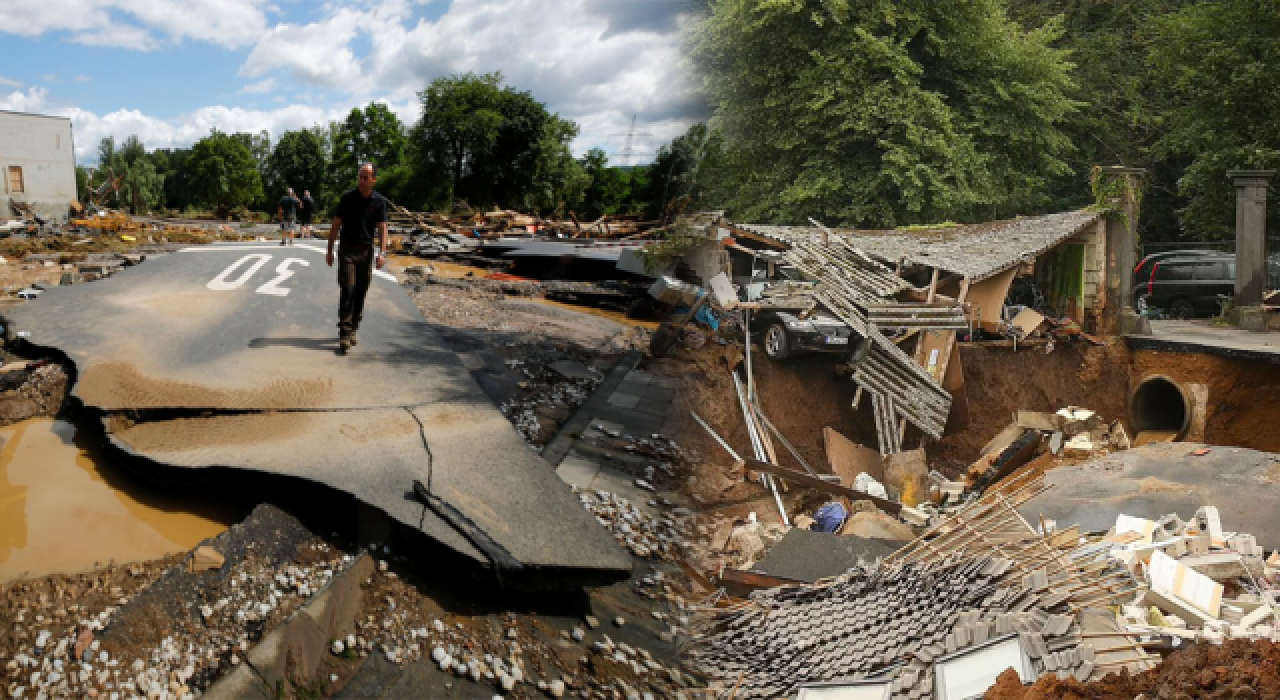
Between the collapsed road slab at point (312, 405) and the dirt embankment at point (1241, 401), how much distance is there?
13059 mm

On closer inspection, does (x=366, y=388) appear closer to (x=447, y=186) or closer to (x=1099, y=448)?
(x=447, y=186)

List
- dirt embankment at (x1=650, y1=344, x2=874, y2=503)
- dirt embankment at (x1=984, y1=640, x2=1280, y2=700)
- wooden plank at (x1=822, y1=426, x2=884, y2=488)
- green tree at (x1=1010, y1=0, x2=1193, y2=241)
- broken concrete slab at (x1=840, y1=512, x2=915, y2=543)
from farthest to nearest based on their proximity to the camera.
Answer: green tree at (x1=1010, y1=0, x2=1193, y2=241), wooden plank at (x1=822, y1=426, x2=884, y2=488), broken concrete slab at (x1=840, y1=512, x2=915, y2=543), dirt embankment at (x1=650, y1=344, x2=874, y2=503), dirt embankment at (x1=984, y1=640, x2=1280, y2=700)

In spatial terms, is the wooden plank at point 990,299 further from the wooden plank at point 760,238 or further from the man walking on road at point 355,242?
the man walking on road at point 355,242

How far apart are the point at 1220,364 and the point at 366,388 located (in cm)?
1412

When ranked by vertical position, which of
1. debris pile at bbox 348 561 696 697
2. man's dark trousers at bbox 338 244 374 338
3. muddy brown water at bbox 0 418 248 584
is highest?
man's dark trousers at bbox 338 244 374 338

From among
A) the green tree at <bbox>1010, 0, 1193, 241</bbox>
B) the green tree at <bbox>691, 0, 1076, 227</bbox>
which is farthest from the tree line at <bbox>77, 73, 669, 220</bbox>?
the green tree at <bbox>1010, 0, 1193, 241</bbox>

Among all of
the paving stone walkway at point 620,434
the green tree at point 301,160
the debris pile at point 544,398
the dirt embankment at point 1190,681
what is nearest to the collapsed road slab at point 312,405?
the debris pile at point 544,398

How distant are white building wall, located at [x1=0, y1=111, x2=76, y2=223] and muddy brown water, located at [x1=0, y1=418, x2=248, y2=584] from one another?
2434 centimetres

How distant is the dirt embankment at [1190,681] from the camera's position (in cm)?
415

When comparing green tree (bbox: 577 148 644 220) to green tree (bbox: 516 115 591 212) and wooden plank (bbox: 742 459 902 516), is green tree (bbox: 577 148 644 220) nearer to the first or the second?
green tree (bbox: 516 115 591 212)

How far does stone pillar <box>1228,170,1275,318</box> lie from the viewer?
16094 mm

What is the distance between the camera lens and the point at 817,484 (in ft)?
28.5

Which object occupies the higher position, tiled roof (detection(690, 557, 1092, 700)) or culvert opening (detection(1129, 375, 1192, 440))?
tiled roof (detection(690, 557, 1092, 700))

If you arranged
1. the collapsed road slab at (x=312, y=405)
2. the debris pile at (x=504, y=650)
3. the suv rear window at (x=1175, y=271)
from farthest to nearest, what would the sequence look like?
the suv rear window at (x=1175, y=271) → the collapsed road slab at (x=312, y=405) → the debris pile at (x=504, y=650)
